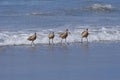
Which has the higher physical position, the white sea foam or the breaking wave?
the breaking wave

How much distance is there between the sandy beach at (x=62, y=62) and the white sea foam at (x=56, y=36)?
1.98ft

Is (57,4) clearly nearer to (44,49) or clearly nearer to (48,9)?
(48,9)

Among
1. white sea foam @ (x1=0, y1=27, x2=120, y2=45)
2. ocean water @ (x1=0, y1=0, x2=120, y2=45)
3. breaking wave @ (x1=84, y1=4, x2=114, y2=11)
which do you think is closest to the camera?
white sea foam @ (x1=0, y1=27, x2=120, y2=45)

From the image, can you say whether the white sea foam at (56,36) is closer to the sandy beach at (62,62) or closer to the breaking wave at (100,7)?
the sandy beach at (62,62)

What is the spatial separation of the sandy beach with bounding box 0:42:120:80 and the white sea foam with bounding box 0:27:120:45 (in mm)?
602

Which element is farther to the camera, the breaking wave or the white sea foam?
the breaking wave

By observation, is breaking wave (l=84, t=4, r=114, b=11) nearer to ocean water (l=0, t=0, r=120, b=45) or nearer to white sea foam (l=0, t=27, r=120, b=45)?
ocean water (l=0, t=0, r=120, b=45)

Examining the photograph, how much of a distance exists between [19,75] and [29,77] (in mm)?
313

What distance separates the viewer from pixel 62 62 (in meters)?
14.5

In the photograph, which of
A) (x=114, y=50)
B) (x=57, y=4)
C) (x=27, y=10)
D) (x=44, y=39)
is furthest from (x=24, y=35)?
(x=57, y=4)

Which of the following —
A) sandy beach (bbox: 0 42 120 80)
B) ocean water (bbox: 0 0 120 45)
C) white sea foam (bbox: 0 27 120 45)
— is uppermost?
ocean water (bbox: 0 0 120 45)

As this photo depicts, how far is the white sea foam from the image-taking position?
58.3ft

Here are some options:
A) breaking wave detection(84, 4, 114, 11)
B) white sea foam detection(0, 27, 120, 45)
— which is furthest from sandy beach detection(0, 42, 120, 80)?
breaking wave detection(84, 4, 114, 11)

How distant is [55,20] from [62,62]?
8.74 metres
